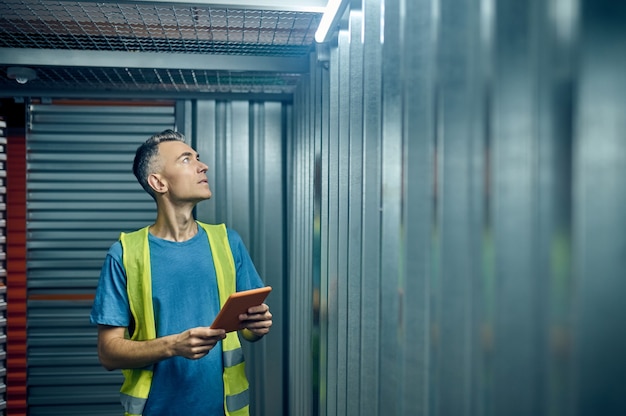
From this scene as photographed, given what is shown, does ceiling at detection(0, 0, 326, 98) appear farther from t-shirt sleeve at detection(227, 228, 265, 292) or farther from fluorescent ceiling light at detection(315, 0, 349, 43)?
t-shirt sleeve at detection(227, 228, 265, 292)

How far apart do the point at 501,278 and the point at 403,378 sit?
63 cm

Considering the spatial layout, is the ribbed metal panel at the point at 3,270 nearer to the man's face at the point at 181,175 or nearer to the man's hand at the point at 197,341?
the man's face at the point at 181,175

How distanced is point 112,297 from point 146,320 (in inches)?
9.4

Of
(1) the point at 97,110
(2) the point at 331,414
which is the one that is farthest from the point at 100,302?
(1) the point at 97,110

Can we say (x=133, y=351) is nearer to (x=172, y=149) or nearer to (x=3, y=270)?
(x=172, y=149)

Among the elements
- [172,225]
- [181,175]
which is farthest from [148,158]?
[172,225]

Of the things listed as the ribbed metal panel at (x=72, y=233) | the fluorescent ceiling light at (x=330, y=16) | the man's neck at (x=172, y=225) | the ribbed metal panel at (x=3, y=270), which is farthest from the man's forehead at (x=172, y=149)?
the ribbed metal panel at (x=3, y=270)

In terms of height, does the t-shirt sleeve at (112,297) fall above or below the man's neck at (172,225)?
below

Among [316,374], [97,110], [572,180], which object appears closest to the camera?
[572,180]

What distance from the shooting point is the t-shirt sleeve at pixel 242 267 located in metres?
3.53

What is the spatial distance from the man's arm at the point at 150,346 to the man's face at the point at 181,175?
893mm

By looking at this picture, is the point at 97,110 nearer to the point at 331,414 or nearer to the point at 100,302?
the point at 100,302

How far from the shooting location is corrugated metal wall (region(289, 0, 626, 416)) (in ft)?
2.70

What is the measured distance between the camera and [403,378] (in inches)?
58.4
